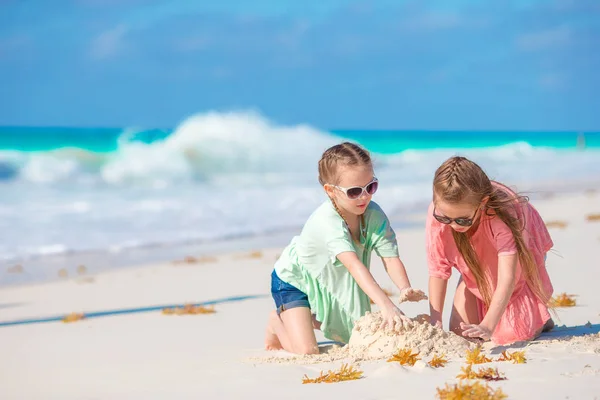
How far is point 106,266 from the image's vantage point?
34.6 ft

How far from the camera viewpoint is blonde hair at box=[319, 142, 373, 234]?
509 cm

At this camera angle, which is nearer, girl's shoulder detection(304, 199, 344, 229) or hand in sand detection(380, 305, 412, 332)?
hand in sand detection(380, 305, 412, 332)

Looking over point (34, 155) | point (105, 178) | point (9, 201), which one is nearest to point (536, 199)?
point (9, 201)

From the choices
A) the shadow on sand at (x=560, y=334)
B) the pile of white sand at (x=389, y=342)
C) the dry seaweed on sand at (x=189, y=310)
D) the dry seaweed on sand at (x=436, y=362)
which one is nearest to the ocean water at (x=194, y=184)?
the pile of white sand at (x=389, y=342)

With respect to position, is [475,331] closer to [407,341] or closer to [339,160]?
[407,341]

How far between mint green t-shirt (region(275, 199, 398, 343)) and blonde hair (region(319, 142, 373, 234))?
0.17m

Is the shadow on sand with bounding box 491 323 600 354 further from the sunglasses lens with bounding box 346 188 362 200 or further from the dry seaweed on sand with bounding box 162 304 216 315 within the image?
the dry seaweed on sand with bounding box 162 304 216 315

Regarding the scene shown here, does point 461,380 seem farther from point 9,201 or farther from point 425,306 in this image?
point 9,201

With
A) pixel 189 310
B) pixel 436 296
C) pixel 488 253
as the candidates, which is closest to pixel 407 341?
pixel 436 296

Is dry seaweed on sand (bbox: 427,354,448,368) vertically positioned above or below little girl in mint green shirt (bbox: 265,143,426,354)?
below

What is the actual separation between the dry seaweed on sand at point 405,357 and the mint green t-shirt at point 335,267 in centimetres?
78

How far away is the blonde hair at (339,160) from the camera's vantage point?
5090 mm

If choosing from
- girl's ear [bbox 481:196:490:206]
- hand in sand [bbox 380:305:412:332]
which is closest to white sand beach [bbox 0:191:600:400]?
hand in sand [bbox 380:305:412:332]

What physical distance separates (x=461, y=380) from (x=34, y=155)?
29.7 metres
